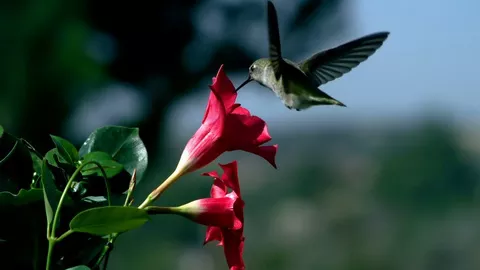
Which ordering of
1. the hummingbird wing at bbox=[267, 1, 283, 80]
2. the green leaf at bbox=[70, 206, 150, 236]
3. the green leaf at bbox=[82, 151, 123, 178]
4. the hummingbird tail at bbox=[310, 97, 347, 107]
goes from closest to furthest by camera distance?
the green leaf at bbox=[70, 206, 150, 236] < the green leaf at bbox=[82, 151, 123, 178] < the hummingbird wing at bbox=[267, 1, 283, 80] < the hummingbird tail at bbox=[310, 97, 347, 107]

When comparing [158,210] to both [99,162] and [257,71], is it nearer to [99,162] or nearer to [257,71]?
[99,162]

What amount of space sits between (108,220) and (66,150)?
13 cm

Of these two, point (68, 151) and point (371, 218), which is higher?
point (68, 151)

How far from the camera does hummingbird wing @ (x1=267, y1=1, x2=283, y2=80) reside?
0.96 m

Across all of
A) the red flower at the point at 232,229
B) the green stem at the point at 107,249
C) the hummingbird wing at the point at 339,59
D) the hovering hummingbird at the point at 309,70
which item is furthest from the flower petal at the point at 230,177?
the hummingbird wing at the point at 339,59

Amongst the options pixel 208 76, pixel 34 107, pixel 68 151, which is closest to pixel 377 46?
pixel 68 151

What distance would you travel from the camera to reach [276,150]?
2.74ft

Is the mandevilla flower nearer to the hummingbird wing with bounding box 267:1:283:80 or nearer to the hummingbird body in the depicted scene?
the hummingbird wing with bounding box 267:1:283:80

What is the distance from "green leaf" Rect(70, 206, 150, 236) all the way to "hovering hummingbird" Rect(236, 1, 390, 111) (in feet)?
1.44

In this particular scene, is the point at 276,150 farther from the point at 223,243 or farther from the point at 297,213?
the point at 297,213

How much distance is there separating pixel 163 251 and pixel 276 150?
28.6 ft

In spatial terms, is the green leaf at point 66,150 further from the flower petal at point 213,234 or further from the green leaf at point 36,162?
the flower petal at point 213,234

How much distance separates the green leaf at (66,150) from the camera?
30.5 inches

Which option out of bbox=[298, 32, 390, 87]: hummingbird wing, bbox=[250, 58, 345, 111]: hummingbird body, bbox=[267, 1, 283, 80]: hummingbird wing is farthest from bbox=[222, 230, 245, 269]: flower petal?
bbox=[298, 32, 390, 87]: hummingbird wing
